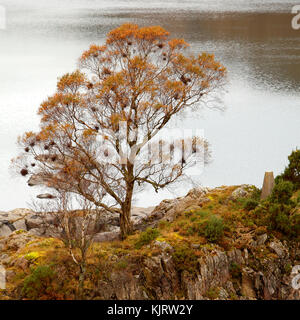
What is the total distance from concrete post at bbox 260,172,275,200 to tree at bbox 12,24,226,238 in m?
2.75

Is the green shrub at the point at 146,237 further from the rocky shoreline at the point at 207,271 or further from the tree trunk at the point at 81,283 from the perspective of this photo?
the tree trunk at the point at 81,283

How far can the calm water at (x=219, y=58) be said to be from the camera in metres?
28.0

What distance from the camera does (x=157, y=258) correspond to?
15.4 meters

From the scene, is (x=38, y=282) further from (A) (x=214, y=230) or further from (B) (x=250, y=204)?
(B) (x=250, y=204)

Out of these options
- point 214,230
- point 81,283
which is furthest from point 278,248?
point 81,283

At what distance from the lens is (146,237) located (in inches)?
648

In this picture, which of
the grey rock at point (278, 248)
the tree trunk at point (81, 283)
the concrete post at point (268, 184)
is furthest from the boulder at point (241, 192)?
the tree trunk at point (81, 283)

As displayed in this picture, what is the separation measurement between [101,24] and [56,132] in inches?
1747

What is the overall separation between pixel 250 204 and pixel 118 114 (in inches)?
251

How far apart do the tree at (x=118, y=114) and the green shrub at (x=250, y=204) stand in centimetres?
244

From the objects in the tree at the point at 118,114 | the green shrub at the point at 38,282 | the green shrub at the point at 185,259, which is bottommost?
the green shrub at the point at 38,282

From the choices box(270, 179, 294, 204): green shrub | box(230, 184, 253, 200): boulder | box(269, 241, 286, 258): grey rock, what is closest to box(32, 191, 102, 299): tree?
box(269, 241, 286, 258): grey rock

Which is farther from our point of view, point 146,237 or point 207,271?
point 146,237

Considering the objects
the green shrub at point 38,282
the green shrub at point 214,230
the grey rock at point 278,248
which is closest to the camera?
Answer: the green shrub at point 38,282
